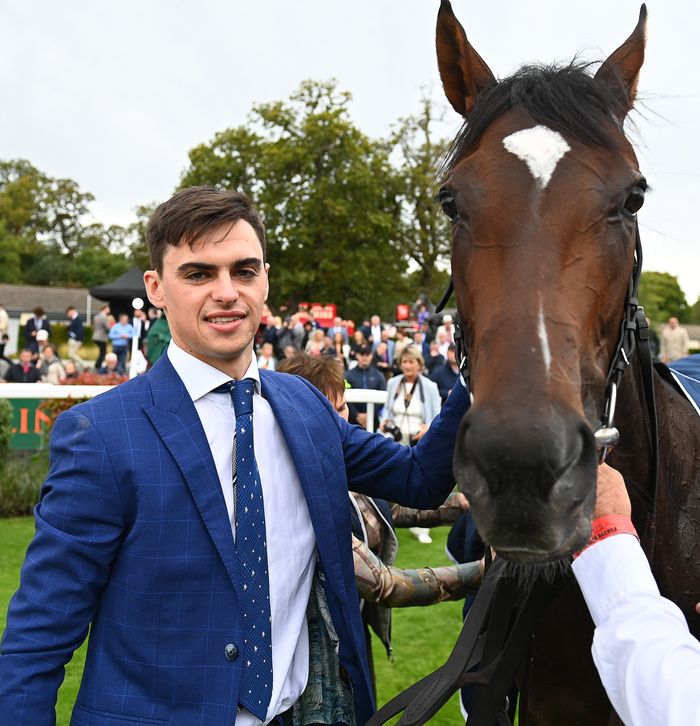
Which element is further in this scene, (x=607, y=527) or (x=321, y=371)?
(x=321, y=371)

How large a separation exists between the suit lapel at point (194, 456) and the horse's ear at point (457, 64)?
122 cm

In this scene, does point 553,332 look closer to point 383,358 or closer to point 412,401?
point 412,401

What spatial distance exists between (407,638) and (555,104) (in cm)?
416

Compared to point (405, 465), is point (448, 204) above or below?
above

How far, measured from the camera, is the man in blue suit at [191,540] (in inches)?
66.9

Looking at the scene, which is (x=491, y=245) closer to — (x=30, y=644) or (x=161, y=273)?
(x=161, y=273)

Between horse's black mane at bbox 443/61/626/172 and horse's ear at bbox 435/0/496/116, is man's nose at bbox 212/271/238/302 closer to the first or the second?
horse's black mane at bbox 443/61/626/172

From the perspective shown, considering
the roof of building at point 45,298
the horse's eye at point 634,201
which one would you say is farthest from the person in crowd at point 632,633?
the roof of building at point 45,298

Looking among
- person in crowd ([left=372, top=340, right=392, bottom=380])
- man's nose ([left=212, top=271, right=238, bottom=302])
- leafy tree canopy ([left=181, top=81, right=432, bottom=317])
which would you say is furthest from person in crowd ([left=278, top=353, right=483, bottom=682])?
leafy tree canopy ([left=181, top=81, right=432, bottom=317])

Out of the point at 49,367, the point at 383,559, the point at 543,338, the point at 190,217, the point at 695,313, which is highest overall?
the point at 695,313

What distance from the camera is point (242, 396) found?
1975 mm

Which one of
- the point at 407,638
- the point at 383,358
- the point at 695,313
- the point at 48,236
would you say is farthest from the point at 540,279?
the point at 695,313

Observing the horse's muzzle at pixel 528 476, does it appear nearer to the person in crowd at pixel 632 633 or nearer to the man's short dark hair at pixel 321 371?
the person in crowd at pixel 632 633

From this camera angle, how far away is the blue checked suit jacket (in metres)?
1.67
